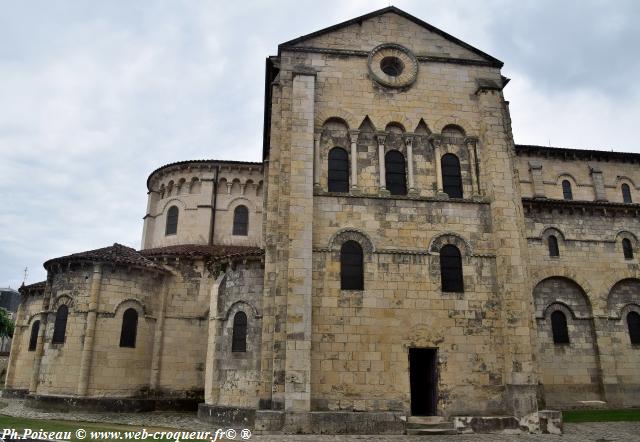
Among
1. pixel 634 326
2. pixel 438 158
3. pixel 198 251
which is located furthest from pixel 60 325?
pixel 634 326

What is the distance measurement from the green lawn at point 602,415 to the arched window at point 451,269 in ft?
23.3

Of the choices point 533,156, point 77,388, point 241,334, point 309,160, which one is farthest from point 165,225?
point 533,156

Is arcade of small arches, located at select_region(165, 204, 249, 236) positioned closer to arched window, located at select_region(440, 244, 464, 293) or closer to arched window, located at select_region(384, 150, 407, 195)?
arched window, located at select_region(384, 150, 407, 195)

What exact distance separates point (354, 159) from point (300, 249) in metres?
4.24

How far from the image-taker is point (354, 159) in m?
18.8

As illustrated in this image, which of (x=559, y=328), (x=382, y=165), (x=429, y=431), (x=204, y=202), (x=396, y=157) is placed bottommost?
(x=429, y=431)

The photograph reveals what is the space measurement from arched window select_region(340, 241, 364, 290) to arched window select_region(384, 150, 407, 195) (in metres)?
2.77

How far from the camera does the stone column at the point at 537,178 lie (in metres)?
28.8

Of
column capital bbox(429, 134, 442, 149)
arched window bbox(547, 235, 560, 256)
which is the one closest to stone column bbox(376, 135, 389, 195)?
column capital bbox(429, 134, 442, 149)

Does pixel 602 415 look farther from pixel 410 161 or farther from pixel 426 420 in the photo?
pixel 410 161

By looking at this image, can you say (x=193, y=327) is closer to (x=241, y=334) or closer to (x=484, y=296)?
(x=241, y=334)

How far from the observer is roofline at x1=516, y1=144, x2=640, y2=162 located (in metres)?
29.5

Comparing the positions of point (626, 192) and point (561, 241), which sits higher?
point (626, 192)

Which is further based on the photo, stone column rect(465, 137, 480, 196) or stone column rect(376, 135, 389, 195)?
stone column rect(465, 137, 480, 196)
